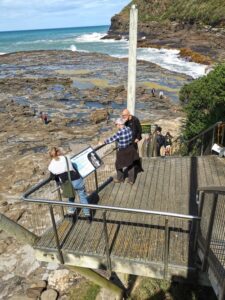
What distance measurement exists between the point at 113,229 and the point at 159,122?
60.6 feet

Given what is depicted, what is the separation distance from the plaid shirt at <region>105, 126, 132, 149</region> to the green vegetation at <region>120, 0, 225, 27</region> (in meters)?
67.5

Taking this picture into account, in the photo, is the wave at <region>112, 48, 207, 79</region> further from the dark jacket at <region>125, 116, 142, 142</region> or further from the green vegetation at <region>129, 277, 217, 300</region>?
the green vegetation at <region>129, 277, 217, 300</region>

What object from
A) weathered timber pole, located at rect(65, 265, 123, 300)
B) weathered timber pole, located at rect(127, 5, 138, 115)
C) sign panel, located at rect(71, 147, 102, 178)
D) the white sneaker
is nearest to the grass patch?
weathered timber pole, located at rect(65, 265, 123, 300)

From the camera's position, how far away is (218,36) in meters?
73.4

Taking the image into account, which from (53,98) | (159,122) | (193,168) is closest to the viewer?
(193,168)

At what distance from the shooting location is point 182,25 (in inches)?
3679

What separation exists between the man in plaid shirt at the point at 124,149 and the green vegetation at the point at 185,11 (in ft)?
221

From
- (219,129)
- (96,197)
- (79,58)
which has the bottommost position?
(79,58)

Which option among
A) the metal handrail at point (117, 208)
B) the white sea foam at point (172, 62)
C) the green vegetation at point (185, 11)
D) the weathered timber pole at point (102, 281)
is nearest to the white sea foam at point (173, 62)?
the white sea foam at point (172, 62)

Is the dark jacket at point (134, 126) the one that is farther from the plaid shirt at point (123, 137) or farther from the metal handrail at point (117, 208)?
the metal handrail at point (117, 208)

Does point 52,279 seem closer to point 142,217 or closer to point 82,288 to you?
point 82,288

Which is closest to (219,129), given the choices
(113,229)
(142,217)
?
(142,217)

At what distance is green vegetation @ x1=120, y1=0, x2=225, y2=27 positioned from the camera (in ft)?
266

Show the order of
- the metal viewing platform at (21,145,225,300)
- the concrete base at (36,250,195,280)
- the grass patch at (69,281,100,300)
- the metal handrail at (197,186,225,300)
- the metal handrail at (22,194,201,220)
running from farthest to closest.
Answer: the grass patch at (69,281,100,300) < the concrete base at (36,250,195,280) < the metal viewing platform at (21,145,225,300) < the metal handrail at (22,194,201,220) < the metal handrail at (197,186,225,300)
